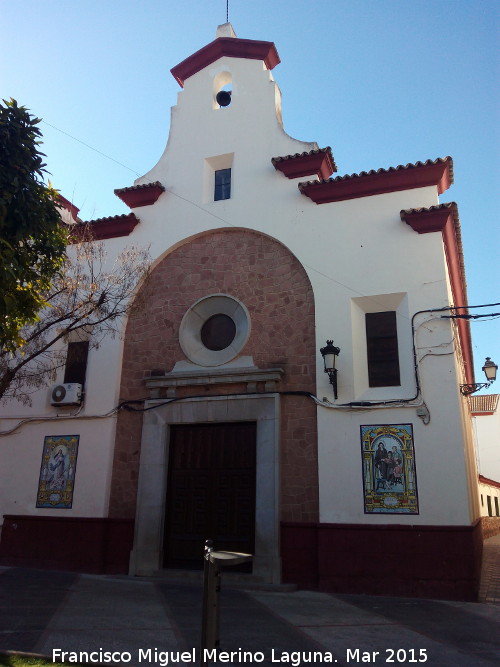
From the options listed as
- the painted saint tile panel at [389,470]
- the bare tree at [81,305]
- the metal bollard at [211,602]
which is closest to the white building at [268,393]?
the painted saint tile panel at [389,470]

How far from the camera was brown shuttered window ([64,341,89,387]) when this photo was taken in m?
10.7

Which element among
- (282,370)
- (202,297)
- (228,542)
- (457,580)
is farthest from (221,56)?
(457,580)

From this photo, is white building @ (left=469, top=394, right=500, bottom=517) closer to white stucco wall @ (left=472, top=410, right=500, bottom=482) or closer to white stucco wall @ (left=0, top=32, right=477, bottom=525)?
white stucco wall @ (left=472, top=410, right=500, bottom=482)

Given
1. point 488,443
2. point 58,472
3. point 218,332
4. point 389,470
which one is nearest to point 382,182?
point 218,332

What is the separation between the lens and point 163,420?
9.67 m

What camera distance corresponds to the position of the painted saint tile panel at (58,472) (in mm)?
9805

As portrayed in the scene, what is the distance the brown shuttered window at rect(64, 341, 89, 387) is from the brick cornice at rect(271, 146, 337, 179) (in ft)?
16.9

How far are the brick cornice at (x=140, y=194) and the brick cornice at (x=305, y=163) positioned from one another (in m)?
2.52

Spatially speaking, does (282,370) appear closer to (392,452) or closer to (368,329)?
(368,329)

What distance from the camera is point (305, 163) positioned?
10133mm

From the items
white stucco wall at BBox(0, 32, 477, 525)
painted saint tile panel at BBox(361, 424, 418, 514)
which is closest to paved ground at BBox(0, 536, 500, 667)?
painted saint tile panel at BBox(361, 424, 418, 514)

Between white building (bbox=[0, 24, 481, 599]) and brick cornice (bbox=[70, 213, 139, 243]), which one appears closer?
white building (bbox=[0, 24, 481, 599])

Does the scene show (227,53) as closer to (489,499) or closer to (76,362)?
(76,362)

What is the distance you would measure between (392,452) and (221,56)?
914 centimetres
